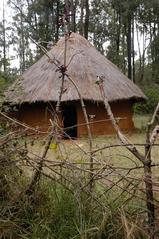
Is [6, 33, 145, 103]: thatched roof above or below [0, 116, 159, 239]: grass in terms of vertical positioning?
above

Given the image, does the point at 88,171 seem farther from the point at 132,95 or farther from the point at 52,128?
the point at 132,95

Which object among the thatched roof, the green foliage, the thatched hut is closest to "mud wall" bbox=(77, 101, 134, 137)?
the thatched hut

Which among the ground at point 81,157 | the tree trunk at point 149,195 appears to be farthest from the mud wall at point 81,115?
the tree trunk at point 149,195

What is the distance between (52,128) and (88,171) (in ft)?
1.62

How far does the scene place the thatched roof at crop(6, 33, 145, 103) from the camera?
1462 centimetres

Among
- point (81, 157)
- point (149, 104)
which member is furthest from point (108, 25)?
point (81, 157)

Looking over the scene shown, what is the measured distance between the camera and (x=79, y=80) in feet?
49.9

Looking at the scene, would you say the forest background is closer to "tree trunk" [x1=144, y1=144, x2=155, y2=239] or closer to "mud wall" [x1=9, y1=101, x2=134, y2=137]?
"mud wall" [x1=9, y1=101, x2=134, y2=137]

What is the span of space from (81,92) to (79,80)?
2.31 feet

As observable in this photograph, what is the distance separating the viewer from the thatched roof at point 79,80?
48.0 feet

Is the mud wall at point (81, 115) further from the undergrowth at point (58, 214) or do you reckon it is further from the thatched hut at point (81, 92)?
the undergrowth at point (58, 214)

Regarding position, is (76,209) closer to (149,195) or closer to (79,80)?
(149,195)

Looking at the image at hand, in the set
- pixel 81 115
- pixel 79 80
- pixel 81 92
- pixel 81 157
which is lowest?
pixel 81 115

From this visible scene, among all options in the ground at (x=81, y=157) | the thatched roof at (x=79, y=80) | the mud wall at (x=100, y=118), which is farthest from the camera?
the mud wall at (x=100, y=118)
